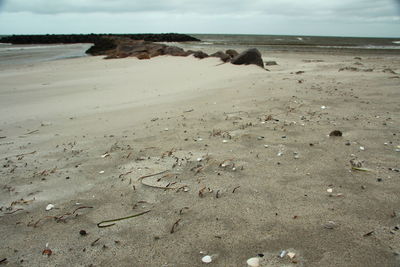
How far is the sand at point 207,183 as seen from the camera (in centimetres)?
172

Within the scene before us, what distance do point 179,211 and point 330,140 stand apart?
1927mm

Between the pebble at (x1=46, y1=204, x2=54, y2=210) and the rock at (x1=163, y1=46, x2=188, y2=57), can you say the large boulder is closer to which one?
the rock at (x1=163, y1=46, x2=188, y2=57)

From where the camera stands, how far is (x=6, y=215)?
2119 millimetres

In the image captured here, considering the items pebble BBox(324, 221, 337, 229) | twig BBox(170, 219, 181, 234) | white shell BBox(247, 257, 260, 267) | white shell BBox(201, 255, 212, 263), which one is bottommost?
white shell BBox(201, 255, 212, 263)

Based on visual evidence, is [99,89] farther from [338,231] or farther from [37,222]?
[338,231]

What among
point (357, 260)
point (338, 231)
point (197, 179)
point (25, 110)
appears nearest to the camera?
point (357, 260)

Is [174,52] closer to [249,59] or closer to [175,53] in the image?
[175,53]

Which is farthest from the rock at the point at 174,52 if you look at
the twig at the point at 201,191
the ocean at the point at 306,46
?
the twig at the point at 201,191

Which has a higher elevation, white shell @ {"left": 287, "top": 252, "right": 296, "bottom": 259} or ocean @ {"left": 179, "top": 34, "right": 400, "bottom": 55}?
ocean @ {"left": 179, "top": 34, "right": 400, "bottom": 55}

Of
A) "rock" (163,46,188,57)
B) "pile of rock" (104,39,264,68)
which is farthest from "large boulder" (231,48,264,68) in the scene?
"rock" (163,46,188,57)

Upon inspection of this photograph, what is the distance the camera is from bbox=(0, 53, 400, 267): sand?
5.65 feet

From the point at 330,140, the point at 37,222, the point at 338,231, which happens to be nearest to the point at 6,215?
the point at 37,222

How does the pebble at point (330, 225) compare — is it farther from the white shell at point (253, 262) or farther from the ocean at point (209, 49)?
the ocean at point (209, 49)

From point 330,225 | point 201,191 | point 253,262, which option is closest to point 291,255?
point 253,262
